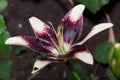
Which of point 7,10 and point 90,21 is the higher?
point 7,10

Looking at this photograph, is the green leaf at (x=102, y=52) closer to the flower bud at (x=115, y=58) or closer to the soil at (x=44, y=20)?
the soil at (x=44, y=20)

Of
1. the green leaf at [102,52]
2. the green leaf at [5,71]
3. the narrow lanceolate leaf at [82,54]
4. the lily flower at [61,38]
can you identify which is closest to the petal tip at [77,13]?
the lily flower at [61,38]

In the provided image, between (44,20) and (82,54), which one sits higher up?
(82,54)

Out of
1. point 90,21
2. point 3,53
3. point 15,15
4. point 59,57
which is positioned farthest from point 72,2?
point 59,57

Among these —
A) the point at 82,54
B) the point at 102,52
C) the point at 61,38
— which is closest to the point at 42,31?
the point at 61,38

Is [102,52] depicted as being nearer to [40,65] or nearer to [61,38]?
[61,38]

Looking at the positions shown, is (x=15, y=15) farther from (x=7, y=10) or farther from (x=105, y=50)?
(x=105, y=50)

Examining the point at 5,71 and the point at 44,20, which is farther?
the point at 44,20
